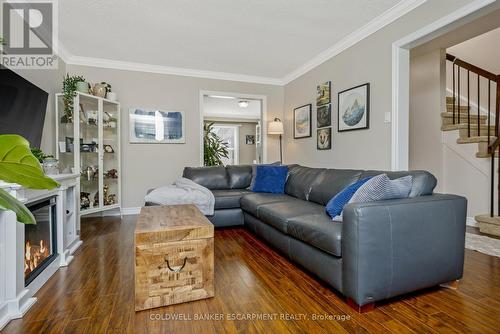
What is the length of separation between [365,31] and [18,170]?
11.5 feet

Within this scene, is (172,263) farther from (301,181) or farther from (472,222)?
(472,222)

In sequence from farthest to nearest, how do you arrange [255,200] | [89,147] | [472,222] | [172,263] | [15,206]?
[89,147]
[472,222]
[255,200]
[172,263]
[15,206]

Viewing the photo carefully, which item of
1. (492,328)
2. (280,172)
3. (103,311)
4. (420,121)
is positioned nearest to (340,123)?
(280,172)

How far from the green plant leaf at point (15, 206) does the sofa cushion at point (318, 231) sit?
1493mm

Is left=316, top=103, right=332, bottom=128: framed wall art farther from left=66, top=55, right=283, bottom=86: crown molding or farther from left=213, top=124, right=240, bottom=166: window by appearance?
left=213, top=124, right=240, bottom=166: window

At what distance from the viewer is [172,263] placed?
161 centimetres

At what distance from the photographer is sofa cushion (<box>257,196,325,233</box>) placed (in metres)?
2.20

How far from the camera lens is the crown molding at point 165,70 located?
3.96 meters

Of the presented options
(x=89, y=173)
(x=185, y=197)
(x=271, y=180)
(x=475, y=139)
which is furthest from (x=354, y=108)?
(x=89, y=173)

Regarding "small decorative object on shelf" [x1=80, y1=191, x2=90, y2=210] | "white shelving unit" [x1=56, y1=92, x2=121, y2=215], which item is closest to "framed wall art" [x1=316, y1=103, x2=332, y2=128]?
"white shelving unit" [x1=56, y1=92, x2=121, y2=215]

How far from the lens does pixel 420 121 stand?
4.11 metres

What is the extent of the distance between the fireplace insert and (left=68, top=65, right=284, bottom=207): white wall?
2.11m

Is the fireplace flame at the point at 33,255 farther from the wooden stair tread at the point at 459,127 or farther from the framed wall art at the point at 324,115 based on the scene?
the wooden stair tread at the point at 459,127

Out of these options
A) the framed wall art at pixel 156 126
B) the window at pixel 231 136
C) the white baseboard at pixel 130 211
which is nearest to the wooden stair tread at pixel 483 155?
the framed wall art at pixel 156 126
